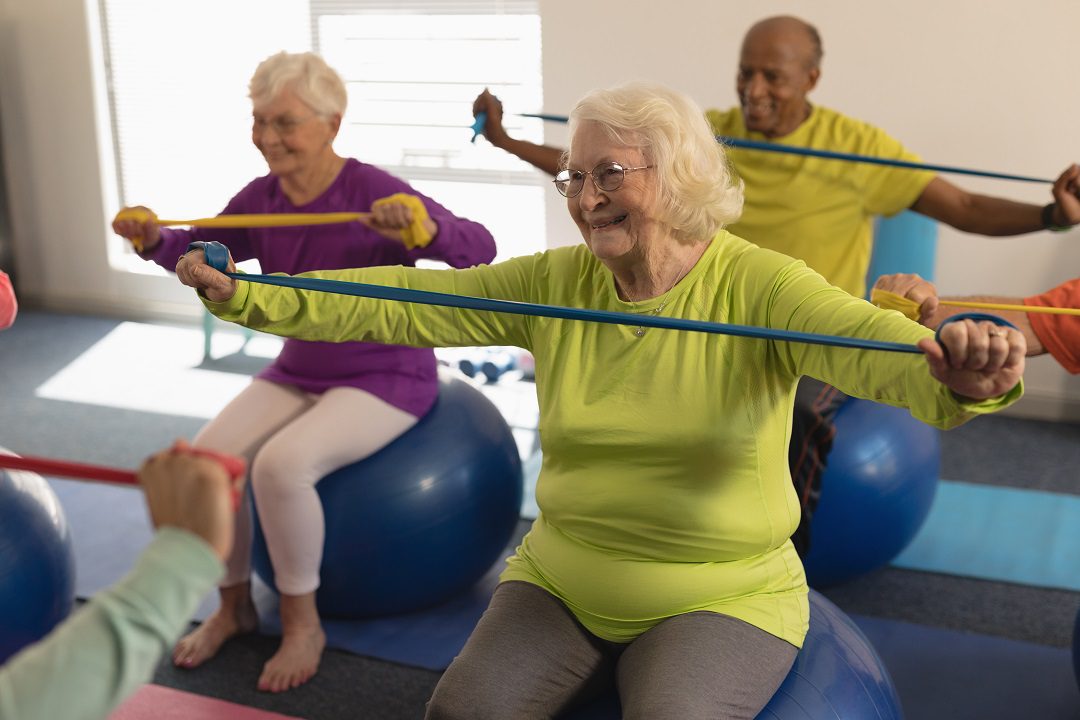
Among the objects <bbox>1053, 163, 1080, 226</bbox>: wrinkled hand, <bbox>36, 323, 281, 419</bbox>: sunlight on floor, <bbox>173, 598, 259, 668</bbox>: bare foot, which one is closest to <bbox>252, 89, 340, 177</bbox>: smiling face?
<bbox>173, 598, 259, 668</bbox>: bare foot

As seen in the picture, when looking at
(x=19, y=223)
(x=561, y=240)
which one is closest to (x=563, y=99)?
(x=561, y=240)

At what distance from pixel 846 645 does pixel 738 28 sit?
121 inches

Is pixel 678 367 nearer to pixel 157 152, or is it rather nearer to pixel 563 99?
pixel 563 99

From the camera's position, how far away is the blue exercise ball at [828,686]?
70.6 inches

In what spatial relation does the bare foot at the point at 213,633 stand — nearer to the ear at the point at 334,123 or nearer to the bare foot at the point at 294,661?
the bare foot at the point at 294,661

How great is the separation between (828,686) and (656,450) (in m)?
0.46

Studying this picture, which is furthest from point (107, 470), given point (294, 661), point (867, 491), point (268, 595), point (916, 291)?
point (867, 491)

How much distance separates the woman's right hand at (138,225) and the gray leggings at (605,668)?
137 cm

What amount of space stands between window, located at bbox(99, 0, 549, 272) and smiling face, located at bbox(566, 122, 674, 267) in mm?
3162

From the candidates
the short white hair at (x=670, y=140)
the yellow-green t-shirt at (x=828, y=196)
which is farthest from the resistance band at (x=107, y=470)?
the yellow-green t-shirt at (x=828, y=196)

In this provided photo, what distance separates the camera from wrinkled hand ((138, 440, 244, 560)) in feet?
3.57

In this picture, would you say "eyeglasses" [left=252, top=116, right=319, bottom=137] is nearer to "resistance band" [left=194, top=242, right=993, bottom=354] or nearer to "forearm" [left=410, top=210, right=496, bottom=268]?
"forearm" [left=410, top=210, right=496, bottom=268]

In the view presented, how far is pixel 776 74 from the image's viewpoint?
309 cm

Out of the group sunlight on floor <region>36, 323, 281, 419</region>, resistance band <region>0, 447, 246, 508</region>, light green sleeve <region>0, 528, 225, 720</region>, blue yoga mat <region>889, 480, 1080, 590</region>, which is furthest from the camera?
sunlight on floor <region>36, 323, 281, 419</region>
